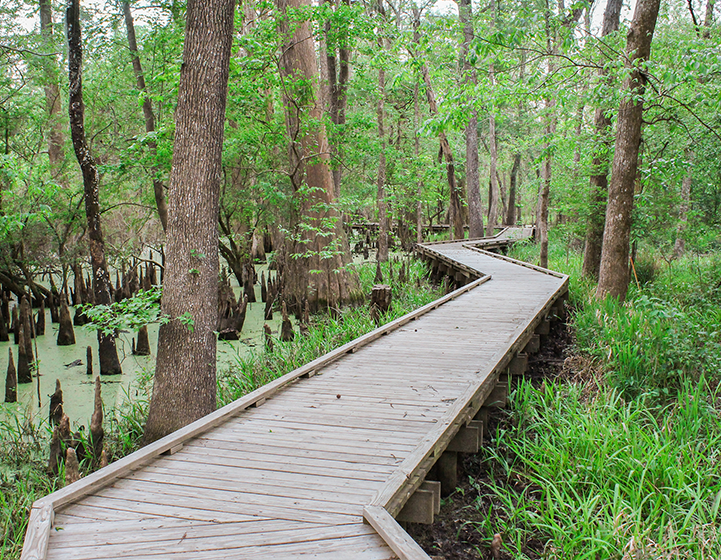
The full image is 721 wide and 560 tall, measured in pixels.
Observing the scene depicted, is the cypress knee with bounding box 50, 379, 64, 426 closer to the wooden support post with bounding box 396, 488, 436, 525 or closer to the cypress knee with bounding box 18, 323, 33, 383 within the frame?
the cypress knee with bounding box 18, 323, 33, 383

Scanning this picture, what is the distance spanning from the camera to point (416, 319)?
23.5 ft

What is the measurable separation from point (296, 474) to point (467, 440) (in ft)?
5.35

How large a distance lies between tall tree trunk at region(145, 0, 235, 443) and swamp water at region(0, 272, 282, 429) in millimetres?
924

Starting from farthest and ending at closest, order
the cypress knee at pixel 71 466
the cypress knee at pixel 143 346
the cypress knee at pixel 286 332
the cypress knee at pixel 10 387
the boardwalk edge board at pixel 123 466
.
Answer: the cypress knee at pixel 286 332
the cypress knee at pixel 143 346
the cypress knee at pixel 10 387
the cypress knee at pixel 71 466
the boardwalk edge board at pixel 123 466

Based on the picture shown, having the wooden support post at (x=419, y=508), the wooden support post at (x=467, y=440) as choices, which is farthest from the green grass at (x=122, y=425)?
the wooden support post at (x=467, y=440)

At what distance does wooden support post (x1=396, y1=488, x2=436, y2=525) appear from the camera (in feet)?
10.2

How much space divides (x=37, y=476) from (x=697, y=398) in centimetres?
574

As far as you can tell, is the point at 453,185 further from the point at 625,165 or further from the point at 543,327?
the point at 543,327

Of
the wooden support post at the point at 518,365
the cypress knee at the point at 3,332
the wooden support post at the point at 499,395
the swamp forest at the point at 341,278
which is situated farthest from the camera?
the cypress knee at the point at 3,332

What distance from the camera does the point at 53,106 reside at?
12945 mm

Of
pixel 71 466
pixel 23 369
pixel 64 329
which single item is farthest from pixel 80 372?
pixel 71 466

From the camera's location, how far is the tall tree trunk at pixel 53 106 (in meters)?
11.1

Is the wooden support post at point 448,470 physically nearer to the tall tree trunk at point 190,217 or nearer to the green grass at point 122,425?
the tall tree trunk at point 190,217

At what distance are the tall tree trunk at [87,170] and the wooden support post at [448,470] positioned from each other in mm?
4999
